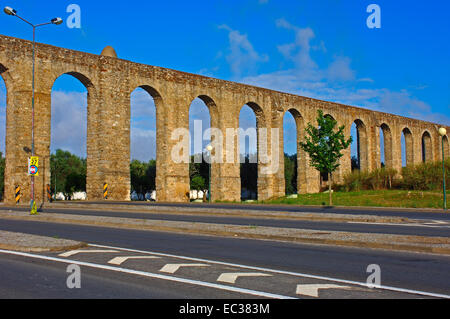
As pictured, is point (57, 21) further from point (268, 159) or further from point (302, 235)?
point (268, 159)

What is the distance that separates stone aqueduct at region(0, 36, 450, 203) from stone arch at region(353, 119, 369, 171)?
13.9 ft

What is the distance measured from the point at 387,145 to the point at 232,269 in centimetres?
5924

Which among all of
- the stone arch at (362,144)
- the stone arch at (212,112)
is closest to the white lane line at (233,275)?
the stone arch at (212,112)

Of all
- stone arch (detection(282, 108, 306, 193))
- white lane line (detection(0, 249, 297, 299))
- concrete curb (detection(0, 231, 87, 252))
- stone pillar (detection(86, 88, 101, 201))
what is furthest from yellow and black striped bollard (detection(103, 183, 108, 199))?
white lane line (detection(0, 249, 297, 299))

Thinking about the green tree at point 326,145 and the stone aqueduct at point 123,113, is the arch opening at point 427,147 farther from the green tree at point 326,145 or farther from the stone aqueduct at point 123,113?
the green tree at point 326,145

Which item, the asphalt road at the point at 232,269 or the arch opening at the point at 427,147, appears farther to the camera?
the arch opening at the point at 427,147

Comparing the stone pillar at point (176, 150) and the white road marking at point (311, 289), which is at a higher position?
the stone pillar at point (176, 150)

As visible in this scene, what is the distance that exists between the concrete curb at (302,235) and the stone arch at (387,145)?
51767 mm

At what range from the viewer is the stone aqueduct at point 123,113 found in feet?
105

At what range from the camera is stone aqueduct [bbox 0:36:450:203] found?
3188cm

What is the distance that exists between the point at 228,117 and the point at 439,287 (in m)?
37.9

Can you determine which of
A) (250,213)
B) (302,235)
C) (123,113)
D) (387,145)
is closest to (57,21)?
(250,213)

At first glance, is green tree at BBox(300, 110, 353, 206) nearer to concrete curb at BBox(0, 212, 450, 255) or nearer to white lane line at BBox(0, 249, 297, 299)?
concrete curb at BBox(0, 212, 450, 255)

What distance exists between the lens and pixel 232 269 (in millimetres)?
7691
